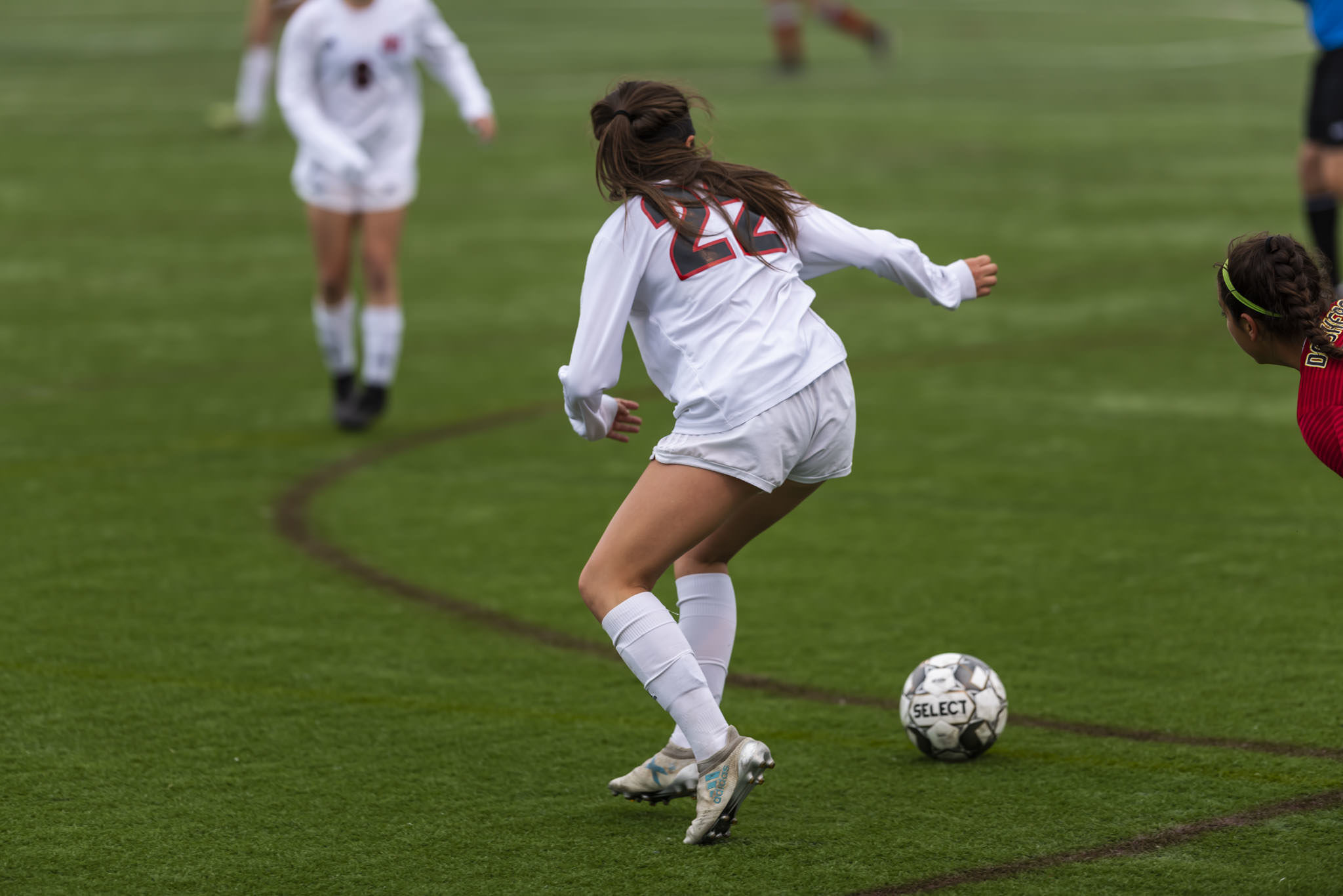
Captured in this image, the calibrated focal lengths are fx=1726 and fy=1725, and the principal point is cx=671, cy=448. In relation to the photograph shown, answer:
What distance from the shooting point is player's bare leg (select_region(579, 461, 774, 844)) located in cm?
381

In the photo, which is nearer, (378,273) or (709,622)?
(709,622)

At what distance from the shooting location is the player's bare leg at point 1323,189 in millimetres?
9680

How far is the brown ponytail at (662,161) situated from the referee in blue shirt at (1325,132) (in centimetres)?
624

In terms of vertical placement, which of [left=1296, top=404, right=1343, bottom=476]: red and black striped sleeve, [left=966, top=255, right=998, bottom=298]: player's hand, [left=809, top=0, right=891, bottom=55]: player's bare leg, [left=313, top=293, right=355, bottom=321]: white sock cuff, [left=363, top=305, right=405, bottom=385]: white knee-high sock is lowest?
[left=809, top=0, right=891, bottom=55]: player's bare leg

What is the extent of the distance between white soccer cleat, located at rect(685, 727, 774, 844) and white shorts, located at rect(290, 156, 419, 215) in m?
5.36

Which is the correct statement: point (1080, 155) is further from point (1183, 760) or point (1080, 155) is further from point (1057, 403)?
point (1183, 760)

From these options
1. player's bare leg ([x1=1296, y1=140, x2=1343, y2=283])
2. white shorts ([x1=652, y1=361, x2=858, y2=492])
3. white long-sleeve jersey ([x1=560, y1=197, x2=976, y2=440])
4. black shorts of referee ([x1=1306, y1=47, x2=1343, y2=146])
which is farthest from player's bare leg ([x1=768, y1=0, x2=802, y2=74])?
white shorts ([x1=652, y1=361, x2=858, y2=492])

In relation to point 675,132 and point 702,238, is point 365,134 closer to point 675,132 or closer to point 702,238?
point 675,132

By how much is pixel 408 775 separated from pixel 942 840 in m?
1.39

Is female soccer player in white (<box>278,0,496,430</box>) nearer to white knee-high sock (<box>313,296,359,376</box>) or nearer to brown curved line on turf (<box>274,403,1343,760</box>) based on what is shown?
white knee-high sock (<box>313,296,359,376</box>)

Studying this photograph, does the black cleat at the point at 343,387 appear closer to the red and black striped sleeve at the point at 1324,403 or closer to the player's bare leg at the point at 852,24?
the red and black striped sleeve at the point at 1324,403

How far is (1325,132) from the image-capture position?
9.60 m

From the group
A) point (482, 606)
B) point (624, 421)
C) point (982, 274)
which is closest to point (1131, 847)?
point (982, 274)

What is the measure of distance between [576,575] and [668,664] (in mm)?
2616
